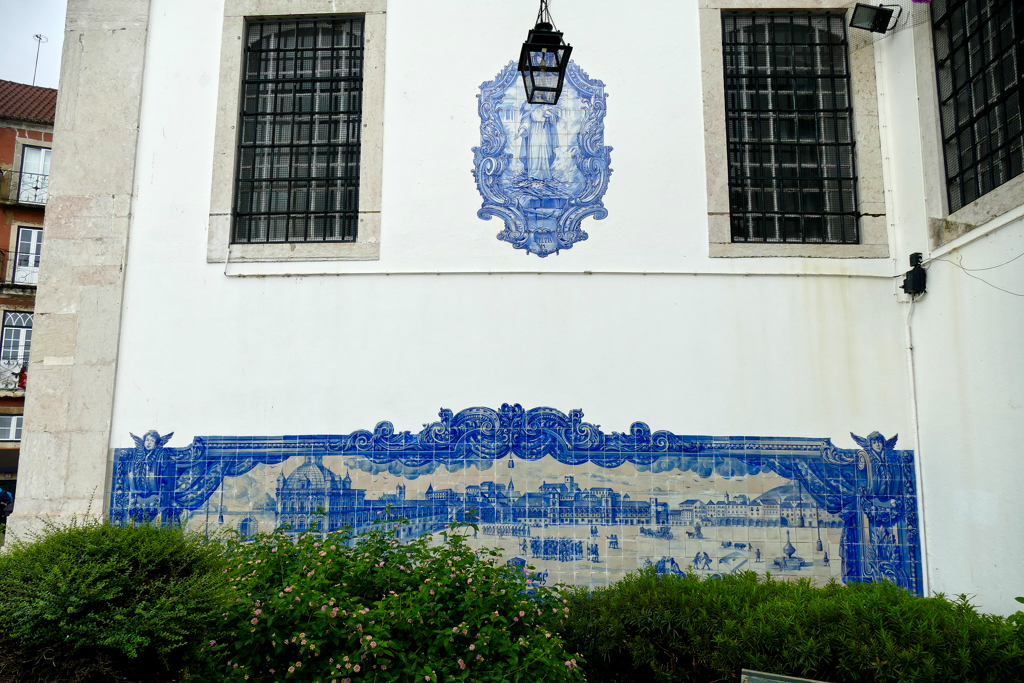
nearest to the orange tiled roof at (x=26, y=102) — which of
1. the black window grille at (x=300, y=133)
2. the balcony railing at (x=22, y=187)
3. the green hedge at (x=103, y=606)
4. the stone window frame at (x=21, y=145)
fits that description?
the stone window frame at (x=21, y=145)

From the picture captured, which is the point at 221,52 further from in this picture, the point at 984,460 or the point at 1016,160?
the point at 984,460

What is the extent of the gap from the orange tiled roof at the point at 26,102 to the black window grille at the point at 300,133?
17.8 meters

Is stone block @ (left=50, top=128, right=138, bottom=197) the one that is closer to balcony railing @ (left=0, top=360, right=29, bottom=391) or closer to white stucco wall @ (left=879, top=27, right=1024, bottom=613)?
white stucco wall @ (left=879, top=27, right=1024, bottom=613)

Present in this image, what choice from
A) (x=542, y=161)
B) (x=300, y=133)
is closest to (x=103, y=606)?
(x=300, y=133)

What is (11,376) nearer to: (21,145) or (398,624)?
(21,145)

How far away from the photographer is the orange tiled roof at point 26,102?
67.3ft

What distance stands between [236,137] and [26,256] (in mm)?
18393

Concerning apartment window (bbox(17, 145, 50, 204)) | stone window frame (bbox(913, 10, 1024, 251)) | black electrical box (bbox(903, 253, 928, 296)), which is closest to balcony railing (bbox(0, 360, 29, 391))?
apartment window (bbox(17, 145, 50, 204))

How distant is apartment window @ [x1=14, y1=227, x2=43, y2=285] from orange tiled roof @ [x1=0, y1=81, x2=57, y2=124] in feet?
10.0

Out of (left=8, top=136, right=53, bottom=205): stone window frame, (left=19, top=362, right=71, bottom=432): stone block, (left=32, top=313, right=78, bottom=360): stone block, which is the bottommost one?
(left=19, top=362, right=71, bottom=432): stone block

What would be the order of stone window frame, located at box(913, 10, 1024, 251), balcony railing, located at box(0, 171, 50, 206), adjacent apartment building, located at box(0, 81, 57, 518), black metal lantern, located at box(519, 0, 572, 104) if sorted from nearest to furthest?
1. black metal lantern, located at box(519, 0, 572, 104)
2. stone window frame, located at box(913, 10, 1024, 251)
3. adjacent apartment building, located at box(0, 81, 57, 518)
4. balcony railing, located at box(0, 171, 50, 206)

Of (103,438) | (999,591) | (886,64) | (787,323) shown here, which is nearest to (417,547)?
(103,438)

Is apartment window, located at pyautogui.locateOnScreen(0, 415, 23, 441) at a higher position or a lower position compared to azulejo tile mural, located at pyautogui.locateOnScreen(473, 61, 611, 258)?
lower

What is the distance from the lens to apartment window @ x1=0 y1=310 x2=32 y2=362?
20.3 m
